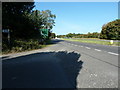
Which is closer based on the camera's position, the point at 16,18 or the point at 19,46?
the point at 19,46

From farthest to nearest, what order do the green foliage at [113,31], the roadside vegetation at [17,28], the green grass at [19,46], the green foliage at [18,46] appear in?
the green foliage at [113,31] < the roadside vegetation at [17,28] < the green foliage at [18,46] < the green grass at [19,46]

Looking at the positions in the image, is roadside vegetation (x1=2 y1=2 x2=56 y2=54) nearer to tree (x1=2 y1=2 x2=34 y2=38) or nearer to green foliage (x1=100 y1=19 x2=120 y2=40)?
tree (x1=2 y1=2 x2=34 y2=38)

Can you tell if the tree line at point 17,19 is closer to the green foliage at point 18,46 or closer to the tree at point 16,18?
the tree at point 16,18

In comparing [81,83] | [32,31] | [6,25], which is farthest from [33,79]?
[32,31]

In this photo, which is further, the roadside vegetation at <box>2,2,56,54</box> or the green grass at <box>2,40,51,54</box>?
the roadside vegetation at <box>2,2,56,54</box>

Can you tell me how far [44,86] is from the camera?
13.3ft

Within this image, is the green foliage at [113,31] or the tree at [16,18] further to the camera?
the green foliage at [113,31]

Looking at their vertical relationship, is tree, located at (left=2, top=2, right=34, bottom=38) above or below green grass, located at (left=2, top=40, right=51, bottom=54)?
above

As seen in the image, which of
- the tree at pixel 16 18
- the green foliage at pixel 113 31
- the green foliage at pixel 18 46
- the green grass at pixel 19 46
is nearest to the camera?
the green grass at pixel 19 46

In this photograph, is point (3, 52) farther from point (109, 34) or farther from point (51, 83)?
point (109, 34)

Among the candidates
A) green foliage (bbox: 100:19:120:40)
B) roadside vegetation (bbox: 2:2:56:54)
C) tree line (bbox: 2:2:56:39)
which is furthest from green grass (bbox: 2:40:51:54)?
green foliage (bbox: 100:19:120:40)

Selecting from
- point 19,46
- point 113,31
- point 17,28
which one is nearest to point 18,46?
point 19,46

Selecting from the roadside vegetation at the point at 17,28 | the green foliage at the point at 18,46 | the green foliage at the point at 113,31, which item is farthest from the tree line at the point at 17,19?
the green foliage at the point at 113,31

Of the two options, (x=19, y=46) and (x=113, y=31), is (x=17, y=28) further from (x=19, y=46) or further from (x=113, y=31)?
(x=113, y=31)
